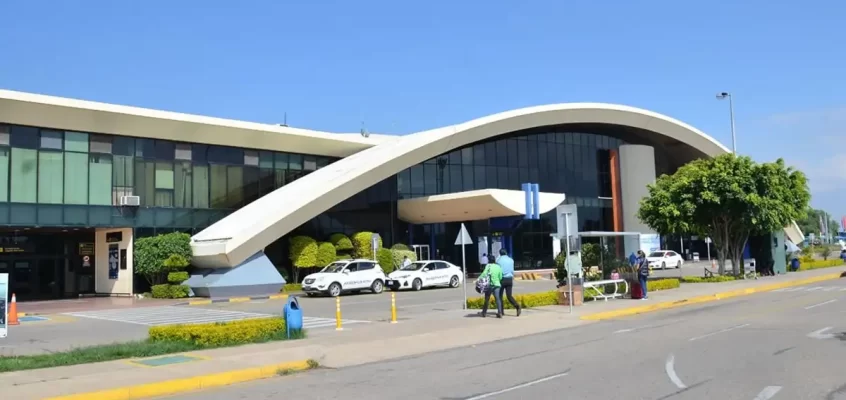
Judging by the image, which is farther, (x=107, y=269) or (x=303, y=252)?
(x=303, y=252)

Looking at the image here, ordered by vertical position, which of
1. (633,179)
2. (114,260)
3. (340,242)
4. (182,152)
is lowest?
(114,260)

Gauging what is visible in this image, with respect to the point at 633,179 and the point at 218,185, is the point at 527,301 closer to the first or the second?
the point at 218,185

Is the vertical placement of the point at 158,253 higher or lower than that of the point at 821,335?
higher

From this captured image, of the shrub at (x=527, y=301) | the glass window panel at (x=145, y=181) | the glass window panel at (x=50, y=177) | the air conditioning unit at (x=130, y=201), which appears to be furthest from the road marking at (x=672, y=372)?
the glass window panel at (x=145, y=181)

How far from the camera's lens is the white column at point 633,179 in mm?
57000

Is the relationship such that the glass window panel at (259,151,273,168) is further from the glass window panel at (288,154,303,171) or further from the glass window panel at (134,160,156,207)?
the glass window panel at (134,160,156,207)

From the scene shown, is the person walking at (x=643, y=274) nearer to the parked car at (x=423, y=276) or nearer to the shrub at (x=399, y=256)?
the parked car at (x=423, y=276)

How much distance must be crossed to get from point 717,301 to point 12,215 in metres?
28.8

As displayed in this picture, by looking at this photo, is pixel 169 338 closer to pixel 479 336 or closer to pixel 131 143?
pixel 479 336

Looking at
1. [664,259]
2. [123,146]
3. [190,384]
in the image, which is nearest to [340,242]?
[123,146]

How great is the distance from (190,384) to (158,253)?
25.3 metres

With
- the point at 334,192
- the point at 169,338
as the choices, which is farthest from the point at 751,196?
the point at 169,338

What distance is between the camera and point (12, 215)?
32.3 meters

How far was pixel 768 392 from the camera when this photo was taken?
29.3ft
